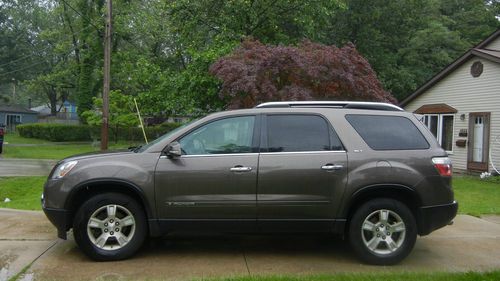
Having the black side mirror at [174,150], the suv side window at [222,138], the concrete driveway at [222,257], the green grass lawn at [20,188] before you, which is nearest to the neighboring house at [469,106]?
the concrete driveway at [222,257]

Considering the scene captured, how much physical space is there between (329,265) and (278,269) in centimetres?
62

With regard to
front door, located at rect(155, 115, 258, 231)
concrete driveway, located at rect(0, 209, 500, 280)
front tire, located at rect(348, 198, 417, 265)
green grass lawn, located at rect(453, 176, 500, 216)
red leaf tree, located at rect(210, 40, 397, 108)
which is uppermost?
red leaf tree, located at rect(210, 40, 397, 108)

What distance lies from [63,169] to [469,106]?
17.1 metres

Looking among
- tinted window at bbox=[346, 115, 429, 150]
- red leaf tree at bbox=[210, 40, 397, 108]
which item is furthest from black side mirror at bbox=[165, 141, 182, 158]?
red leaf tree at bbox=[210, 40, 397, 108]

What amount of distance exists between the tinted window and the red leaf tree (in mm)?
6201

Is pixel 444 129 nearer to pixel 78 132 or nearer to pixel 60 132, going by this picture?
pixel 78 132

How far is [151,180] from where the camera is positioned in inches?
225

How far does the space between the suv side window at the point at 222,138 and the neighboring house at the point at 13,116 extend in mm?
57711

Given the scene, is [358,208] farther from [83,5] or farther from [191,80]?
[83,5]

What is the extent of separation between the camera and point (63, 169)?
5.85m

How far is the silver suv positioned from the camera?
5.72 m

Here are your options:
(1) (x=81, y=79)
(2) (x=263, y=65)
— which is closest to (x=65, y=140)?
(1) (x=81, y=79)

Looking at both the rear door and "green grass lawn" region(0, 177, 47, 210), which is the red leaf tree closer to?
"green grass lawn" region(0, 177, 47, 210)

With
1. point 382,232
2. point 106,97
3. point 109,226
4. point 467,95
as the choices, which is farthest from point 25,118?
point 382,232
